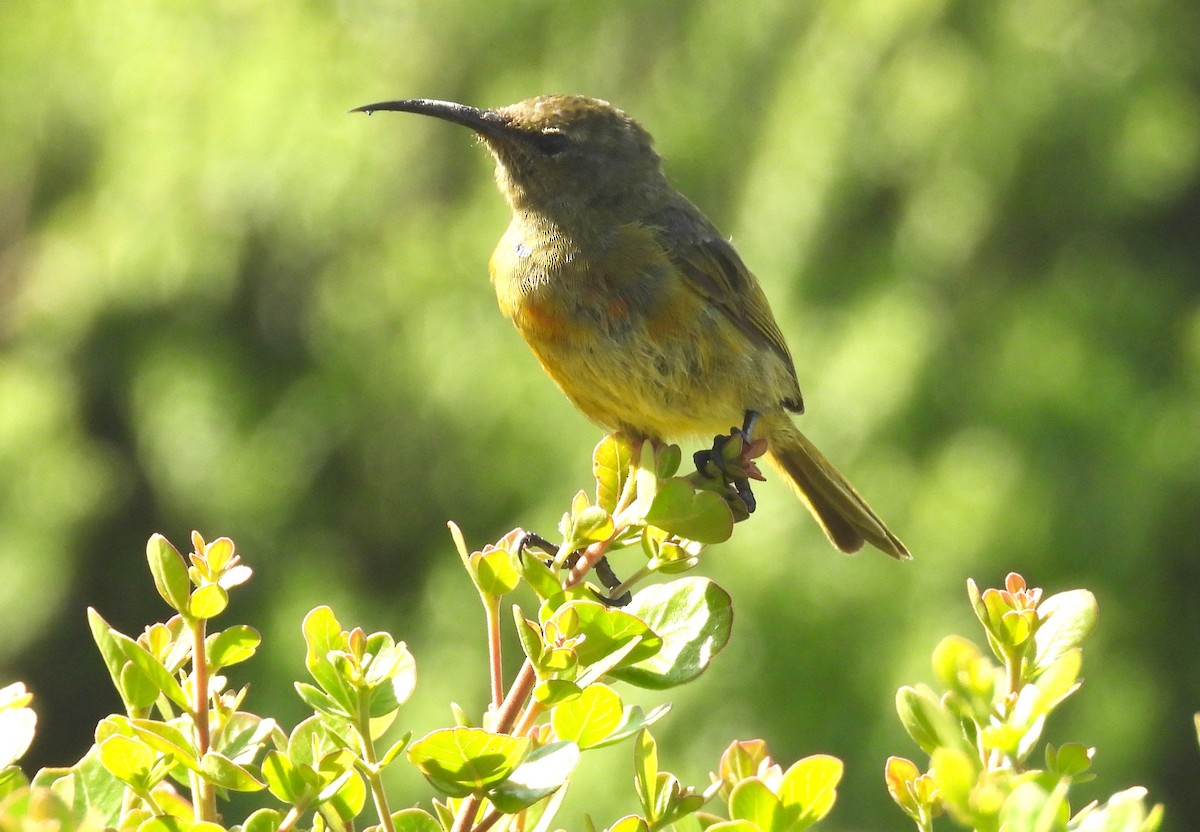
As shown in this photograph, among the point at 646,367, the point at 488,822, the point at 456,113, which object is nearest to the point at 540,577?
the point at 488,822

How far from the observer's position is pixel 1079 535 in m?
5.57

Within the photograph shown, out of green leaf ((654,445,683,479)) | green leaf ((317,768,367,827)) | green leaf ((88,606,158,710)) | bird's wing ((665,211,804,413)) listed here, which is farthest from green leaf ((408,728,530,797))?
bird's wing ((665,211,804,413))

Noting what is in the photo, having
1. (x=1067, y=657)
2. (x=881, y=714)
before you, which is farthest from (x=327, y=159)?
(x=1067, y=657)

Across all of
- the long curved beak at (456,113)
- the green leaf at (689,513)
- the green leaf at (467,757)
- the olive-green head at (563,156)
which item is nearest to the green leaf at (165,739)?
the green leaf at (467,757)

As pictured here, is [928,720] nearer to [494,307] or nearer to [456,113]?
[456,113]

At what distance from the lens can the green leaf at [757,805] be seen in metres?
1.35

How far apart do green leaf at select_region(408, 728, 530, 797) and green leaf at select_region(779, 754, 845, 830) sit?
0.25 meters

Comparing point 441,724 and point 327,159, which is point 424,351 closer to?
point 327,159

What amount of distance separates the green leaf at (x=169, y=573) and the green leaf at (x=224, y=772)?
0.17 m

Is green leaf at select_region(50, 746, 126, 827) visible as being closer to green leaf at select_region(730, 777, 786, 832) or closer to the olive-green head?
green leaf at select_region(730, 777, 786, 832)

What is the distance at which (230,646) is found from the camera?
62.4 inches

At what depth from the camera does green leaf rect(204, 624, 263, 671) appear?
158 centimetres

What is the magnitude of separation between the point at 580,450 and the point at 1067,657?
526cm

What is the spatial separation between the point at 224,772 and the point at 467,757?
0.23 meters
